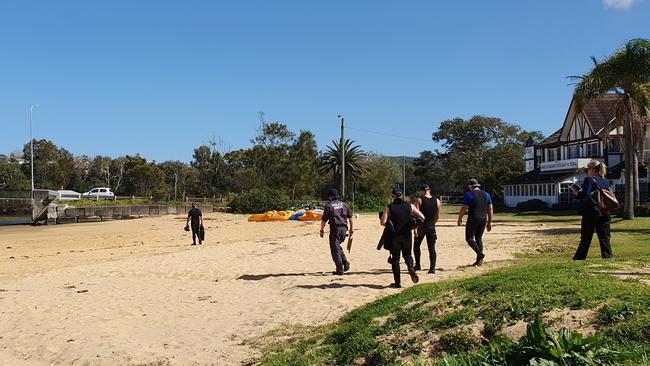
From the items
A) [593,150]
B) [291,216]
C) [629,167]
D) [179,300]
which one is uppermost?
[593,150]

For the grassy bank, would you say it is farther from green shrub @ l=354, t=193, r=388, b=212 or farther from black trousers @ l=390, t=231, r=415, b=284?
green shrub @ l=354, t=193, r=388, b=212

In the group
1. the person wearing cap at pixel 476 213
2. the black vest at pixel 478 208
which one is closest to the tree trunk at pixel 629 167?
the person wearing cap at pixel 476 213

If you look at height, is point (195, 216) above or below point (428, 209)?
below

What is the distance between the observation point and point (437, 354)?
17.5 ft

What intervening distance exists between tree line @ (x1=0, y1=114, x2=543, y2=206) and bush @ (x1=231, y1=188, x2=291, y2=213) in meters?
6.30

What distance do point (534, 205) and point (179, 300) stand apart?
147 feet

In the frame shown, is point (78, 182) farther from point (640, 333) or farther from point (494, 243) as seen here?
point (640, 333)

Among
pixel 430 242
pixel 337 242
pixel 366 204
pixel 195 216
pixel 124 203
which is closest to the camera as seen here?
pixel 430 242

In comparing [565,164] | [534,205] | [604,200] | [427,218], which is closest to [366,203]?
[534,205]

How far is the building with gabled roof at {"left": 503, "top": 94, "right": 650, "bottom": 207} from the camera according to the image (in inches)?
1944

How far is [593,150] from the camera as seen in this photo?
5172 cm

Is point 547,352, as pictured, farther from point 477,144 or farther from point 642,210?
point 477,144

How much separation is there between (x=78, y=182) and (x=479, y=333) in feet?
288

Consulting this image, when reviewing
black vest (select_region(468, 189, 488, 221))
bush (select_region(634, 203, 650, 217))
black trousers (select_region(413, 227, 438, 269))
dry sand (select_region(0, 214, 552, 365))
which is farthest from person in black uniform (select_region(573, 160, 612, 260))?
bush (select_region(634, 203, 650, 217))
